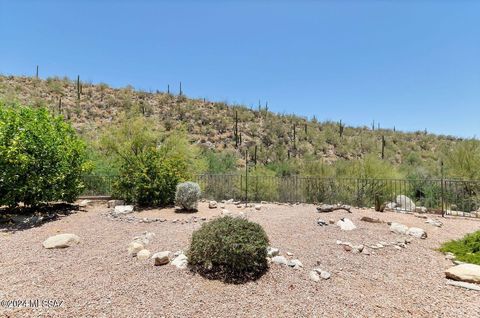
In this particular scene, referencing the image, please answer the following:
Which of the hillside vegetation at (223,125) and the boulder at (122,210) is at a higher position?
the hillside vegetation at (223,125)

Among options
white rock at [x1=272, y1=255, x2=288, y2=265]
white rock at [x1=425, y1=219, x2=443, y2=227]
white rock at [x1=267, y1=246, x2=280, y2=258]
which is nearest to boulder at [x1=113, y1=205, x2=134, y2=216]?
white rock at [x1=267, y1=246, x2=280, y2=258]

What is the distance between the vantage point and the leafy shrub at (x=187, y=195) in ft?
31.6

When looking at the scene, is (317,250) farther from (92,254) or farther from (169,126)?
(169,126)

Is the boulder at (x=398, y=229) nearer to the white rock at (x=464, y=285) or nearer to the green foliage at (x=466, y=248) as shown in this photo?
the green foliage at (x=466, y=248)

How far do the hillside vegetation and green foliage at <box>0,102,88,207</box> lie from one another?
13028 mm

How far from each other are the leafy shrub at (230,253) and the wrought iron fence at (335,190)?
7.01m

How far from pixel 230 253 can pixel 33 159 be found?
22.4 ft

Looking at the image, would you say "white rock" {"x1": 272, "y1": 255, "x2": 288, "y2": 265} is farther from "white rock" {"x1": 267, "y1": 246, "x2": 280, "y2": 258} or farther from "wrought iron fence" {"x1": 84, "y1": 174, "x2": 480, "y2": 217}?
"wrought iron fence" {"x1": 84, "y1": 174, "x2": 480, "y2": 217}

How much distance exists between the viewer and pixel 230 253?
4.76m

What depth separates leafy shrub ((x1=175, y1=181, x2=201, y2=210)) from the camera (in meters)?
9.62

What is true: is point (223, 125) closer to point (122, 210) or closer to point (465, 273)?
point (122, 210)

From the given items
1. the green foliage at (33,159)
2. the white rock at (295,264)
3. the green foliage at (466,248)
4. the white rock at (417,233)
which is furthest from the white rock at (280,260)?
the green foliage at (33,159)

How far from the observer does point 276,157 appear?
2530cm

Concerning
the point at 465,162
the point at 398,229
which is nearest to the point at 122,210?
the point at 398,229
